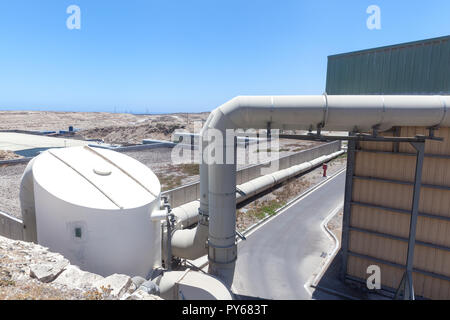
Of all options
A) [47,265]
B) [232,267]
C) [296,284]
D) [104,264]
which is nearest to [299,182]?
[296,284]

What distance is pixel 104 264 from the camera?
946cm

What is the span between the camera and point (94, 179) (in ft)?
33.6

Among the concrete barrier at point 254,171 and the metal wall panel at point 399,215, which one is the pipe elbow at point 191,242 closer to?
the concrete barrier at point 254,171

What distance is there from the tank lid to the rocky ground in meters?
2.32

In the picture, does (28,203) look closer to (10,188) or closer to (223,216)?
(223,216)

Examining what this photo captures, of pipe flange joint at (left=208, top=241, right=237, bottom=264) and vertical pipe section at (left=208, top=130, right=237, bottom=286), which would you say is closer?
vertical pipe section at (left=208, top=130, right=237, bottom=286)

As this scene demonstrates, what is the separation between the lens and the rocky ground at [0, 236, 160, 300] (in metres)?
5.57

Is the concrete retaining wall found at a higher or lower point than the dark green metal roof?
lower

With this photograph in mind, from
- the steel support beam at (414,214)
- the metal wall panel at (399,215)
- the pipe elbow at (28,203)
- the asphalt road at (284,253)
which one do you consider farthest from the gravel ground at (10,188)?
the steel support beam at (414,214)

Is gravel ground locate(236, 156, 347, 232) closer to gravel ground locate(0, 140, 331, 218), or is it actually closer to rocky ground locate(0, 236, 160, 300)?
gravel ground locate(0, 140, 331, 218)
